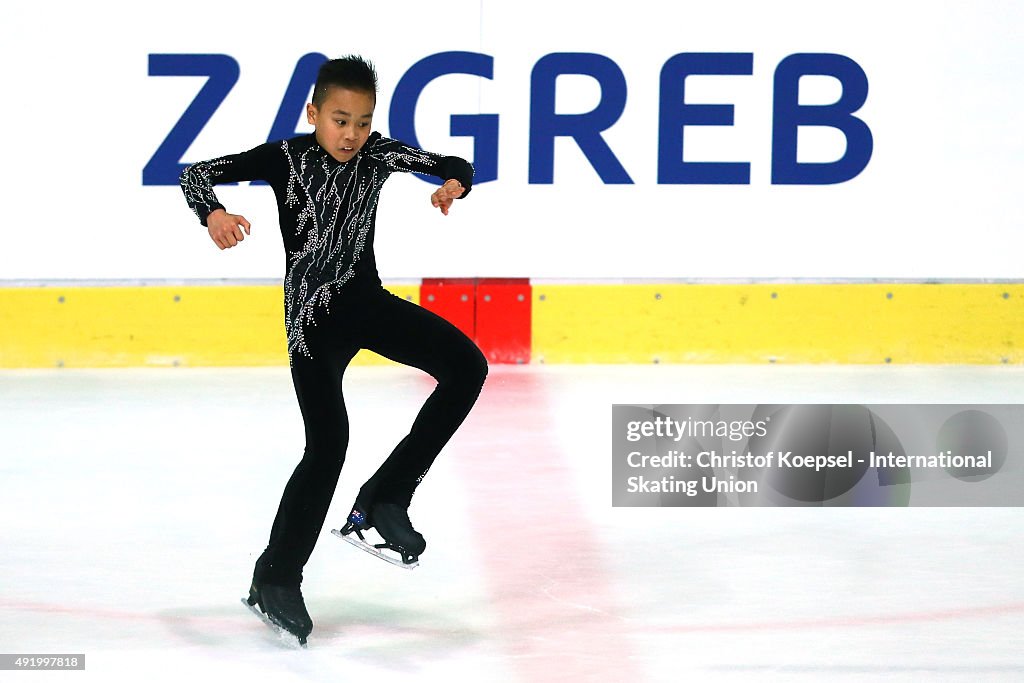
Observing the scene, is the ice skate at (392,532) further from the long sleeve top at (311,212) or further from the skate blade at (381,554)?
the long sleeve top at (311,212)

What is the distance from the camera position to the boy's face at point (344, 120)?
12.6 feet

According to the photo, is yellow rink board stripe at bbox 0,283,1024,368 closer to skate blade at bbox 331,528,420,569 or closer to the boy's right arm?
skate blade at bbox 331,528,420,569

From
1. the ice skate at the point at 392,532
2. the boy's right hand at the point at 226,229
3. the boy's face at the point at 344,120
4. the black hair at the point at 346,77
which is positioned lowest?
the ice skate at the point at 392,532

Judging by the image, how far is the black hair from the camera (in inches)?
151

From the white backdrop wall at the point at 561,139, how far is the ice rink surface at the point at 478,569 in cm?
122

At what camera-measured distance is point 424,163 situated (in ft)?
13.4

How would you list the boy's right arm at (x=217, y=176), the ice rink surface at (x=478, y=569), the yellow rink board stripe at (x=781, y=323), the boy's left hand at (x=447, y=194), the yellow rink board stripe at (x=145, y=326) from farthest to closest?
1. the yellow rink board stripe at (x=781, y=323)
2. the yellow rink board stripe at (x=145, y=326)
3. the boy's left hand at (x=447, y=194)
4. the boy's right arm at (x=217, y=176)
5. the ice rink surface at (x=478, y=569)

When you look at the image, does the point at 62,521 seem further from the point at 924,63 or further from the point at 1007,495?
the point at 924,63

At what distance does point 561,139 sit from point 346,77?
4000 mm

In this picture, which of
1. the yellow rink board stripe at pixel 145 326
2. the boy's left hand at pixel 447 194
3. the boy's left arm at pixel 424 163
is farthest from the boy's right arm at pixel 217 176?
the yellow rink board stripe at pixel 145 326

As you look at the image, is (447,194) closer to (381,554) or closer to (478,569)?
(381,554)

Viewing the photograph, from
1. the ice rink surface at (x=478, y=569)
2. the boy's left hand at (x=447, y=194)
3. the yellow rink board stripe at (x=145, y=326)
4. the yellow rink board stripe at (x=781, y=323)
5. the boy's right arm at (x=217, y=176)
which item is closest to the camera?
the ice rink surface at (x=478, y=569)

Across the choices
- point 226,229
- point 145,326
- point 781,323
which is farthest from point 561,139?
point 226,229

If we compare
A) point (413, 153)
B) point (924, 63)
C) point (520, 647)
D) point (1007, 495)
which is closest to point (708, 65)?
point (924, 63)
